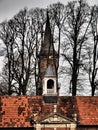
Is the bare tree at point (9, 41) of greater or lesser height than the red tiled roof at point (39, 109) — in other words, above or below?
above

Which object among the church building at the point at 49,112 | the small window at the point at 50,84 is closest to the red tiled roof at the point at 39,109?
the church building at the point at 49,112

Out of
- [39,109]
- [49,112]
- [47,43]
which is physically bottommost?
[49,112]

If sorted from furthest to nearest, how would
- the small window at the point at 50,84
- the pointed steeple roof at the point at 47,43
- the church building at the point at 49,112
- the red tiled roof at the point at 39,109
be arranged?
the pointed steeple roof at the point at 47,43
the small window at the point at 50,84
the red tiled roof at the point at 39,109
the church building at the point at 49,112

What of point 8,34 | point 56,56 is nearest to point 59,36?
point 56,56

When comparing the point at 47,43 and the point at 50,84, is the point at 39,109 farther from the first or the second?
the point at 47,43

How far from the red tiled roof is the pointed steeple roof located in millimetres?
10731

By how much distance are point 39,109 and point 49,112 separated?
1057 mm

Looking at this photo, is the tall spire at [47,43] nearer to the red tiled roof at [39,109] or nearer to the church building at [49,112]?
the church building at [49,112]

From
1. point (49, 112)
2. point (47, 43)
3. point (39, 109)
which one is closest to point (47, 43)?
point (47, 43)

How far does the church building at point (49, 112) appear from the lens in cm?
3881

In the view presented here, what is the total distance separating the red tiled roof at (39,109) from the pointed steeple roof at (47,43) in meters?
10.7

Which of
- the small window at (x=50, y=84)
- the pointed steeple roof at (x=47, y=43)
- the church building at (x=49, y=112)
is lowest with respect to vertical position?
the church building at (x=49, y=112)

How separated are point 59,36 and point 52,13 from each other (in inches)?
116

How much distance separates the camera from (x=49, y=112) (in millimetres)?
40688
